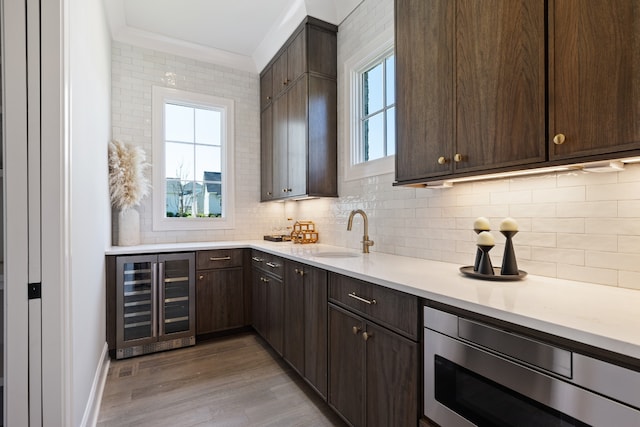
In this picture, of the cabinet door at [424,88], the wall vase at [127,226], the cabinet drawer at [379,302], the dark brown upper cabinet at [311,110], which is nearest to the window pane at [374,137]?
the dark brown upper cabinet at [311,110]

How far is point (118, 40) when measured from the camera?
323 centimetres

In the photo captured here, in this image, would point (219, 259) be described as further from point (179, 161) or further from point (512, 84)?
point (512, 84)

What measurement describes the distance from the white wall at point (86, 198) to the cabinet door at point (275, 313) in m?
1.24

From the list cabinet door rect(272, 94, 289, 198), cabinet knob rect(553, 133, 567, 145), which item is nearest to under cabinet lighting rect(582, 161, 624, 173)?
cabinet knob rect(553, 133, 567, 145)

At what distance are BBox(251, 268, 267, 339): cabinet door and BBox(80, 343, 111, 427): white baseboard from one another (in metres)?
1.24

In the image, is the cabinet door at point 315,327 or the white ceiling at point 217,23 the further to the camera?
the white ceiling at point 217,23

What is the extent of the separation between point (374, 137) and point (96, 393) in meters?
2.68

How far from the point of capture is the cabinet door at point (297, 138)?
2.86 meters

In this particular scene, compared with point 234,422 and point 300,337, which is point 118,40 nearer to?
point 300,337

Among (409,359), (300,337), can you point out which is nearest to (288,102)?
(300,337)

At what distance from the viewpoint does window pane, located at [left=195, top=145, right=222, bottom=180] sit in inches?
145

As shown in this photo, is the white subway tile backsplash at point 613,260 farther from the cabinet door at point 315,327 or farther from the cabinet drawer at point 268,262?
the cabinet drawer at point 268,262

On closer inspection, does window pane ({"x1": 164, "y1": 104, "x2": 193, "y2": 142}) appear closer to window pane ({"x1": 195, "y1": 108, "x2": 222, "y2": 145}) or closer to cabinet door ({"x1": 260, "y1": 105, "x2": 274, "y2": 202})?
window pane ({"x1": 195, "y1": 108, "x2": 222, "y2": 145})

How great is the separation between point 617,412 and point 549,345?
0.57 ft
